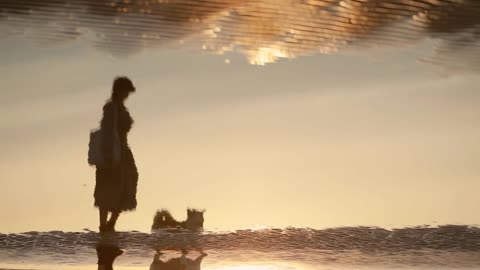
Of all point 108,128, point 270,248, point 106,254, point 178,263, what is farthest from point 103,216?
point 178,263

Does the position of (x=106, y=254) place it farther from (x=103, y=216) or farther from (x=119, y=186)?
(x=119, y=186)

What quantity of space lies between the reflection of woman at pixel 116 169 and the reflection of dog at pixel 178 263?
1.29m

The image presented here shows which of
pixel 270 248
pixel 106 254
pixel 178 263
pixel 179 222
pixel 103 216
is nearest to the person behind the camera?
pixel 178 263

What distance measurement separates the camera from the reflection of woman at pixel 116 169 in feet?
22.7

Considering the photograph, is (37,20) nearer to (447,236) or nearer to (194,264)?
(194,264)

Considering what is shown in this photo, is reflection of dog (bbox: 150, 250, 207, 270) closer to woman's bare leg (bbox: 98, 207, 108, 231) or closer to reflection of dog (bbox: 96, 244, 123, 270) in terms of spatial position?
reflection of dog (bbox: 96, 244, 123, 270)

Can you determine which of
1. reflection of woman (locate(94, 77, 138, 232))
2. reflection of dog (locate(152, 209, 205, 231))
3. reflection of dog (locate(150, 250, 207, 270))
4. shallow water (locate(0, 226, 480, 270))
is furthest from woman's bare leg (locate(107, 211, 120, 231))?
reflection of dog (locate(150, 250, 207, 270))

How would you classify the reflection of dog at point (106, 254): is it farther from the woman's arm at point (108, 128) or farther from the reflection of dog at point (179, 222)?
the woman's arm at point (108, 128)

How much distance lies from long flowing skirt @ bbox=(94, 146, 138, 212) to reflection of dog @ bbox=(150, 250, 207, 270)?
1457mm

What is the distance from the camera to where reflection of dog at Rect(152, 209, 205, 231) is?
6605mm

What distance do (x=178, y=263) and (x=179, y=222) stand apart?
47.0 inches

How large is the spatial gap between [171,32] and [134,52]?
0.32 metres

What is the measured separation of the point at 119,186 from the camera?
7.14 m

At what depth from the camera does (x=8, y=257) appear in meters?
5.92
